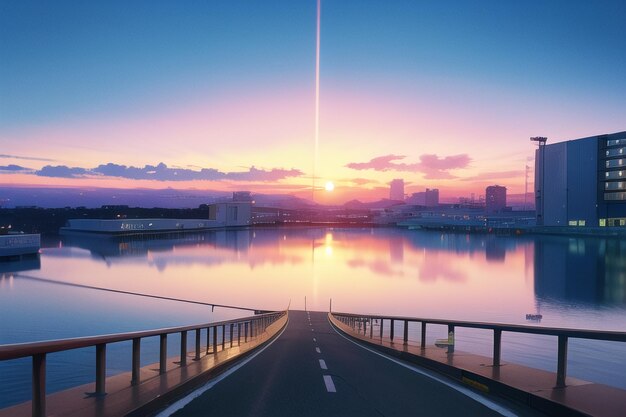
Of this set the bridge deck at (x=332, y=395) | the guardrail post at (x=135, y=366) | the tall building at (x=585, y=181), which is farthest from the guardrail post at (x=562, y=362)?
the tall building at (x=585, y=181)

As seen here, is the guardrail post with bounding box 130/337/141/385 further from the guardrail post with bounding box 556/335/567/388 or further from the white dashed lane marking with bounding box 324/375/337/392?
the guardrail post with bounding box 556/335/567/388

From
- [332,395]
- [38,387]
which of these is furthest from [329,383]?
[38,387]

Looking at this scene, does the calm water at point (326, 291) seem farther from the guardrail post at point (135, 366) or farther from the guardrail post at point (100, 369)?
the guardrail post at point (100, 369)

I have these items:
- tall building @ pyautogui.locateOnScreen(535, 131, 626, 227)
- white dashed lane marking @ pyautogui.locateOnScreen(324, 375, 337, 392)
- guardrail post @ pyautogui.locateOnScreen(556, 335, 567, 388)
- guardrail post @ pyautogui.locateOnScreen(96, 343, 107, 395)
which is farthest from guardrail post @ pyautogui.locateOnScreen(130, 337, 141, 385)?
tall building @ pyautogui.locateOnScreen(535, 131, 626, 227)

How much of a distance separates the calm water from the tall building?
553cm

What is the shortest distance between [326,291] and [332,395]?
62.7m

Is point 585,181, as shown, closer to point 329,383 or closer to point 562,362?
point 329,383

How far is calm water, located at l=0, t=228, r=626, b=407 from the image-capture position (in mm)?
24984

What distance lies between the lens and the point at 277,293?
225ft

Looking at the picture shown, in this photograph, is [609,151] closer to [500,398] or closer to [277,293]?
[277,293]

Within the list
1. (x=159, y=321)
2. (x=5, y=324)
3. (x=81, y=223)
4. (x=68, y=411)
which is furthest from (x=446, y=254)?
(x=81, y=223)

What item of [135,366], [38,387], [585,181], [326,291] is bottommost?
[326,291]

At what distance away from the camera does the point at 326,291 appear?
228ft

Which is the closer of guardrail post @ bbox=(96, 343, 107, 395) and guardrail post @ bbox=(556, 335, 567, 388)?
guardrail post @ bbox=(96, 343, 107, 395)
